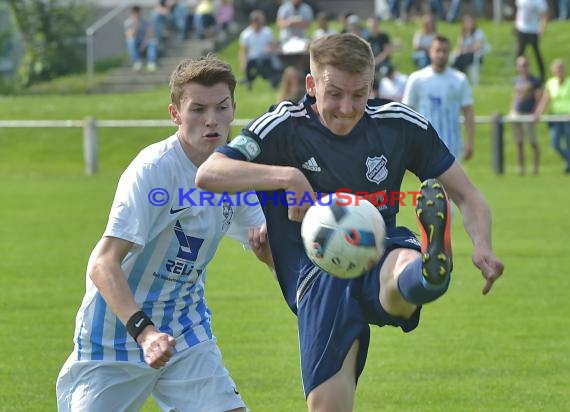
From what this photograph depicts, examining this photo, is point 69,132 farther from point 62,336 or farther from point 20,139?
point 62,336

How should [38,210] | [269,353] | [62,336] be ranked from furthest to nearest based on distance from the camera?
[38,210] → [62,336] → [269,353]

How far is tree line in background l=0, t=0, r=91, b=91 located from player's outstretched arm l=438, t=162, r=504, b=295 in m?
32.9

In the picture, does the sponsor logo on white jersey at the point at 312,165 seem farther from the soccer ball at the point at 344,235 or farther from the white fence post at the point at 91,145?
the white fence post at the point at 91,145

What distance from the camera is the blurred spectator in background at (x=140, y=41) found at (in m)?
35.0

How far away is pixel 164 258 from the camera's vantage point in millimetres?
5652

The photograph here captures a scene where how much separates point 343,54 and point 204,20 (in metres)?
31.4

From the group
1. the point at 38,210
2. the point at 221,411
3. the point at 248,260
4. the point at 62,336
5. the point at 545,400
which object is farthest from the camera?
the point at 38,210

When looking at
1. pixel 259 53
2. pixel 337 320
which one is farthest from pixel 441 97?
pixel 259 53

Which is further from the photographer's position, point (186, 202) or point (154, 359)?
point (186, 202)

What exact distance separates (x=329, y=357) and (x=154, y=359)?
43.5 inches

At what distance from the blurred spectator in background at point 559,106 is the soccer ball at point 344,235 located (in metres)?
20.1

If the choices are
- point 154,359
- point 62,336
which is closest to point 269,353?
point 62,336

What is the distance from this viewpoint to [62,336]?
10.0 m

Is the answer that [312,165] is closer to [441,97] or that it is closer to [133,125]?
[441,97]
